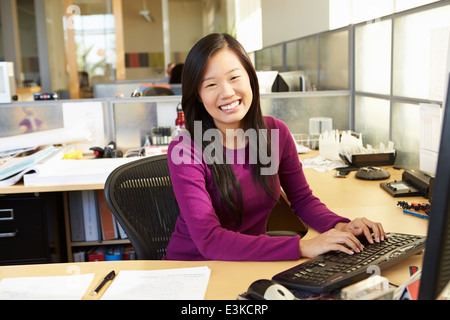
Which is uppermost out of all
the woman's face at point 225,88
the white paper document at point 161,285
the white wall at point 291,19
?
the white wall at point 291,19

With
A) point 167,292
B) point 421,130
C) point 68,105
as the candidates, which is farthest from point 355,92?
point 167,292

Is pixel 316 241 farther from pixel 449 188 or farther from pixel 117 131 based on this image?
pixel 117 131

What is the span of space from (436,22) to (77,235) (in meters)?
1.89

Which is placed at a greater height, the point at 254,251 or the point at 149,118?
the point at 149,118

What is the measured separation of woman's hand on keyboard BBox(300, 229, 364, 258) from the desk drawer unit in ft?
4.62

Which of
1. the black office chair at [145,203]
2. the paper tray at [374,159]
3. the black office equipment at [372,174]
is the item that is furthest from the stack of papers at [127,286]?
the paper tray at [374,159]

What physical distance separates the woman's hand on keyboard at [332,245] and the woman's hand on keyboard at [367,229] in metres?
0.08

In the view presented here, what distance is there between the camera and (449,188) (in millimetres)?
552

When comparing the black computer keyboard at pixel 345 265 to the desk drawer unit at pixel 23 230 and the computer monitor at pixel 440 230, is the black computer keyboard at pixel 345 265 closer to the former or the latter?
the computer monitor at pixel 440 230

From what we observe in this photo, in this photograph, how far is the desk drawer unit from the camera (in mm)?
2145

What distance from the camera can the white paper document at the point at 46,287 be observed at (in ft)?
3.24

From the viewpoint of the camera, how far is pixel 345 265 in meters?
1.03

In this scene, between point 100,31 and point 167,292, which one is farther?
point 100,31

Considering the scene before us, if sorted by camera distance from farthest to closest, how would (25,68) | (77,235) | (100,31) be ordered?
1. (25,68)
2. (100,31)
3. (77,235)
